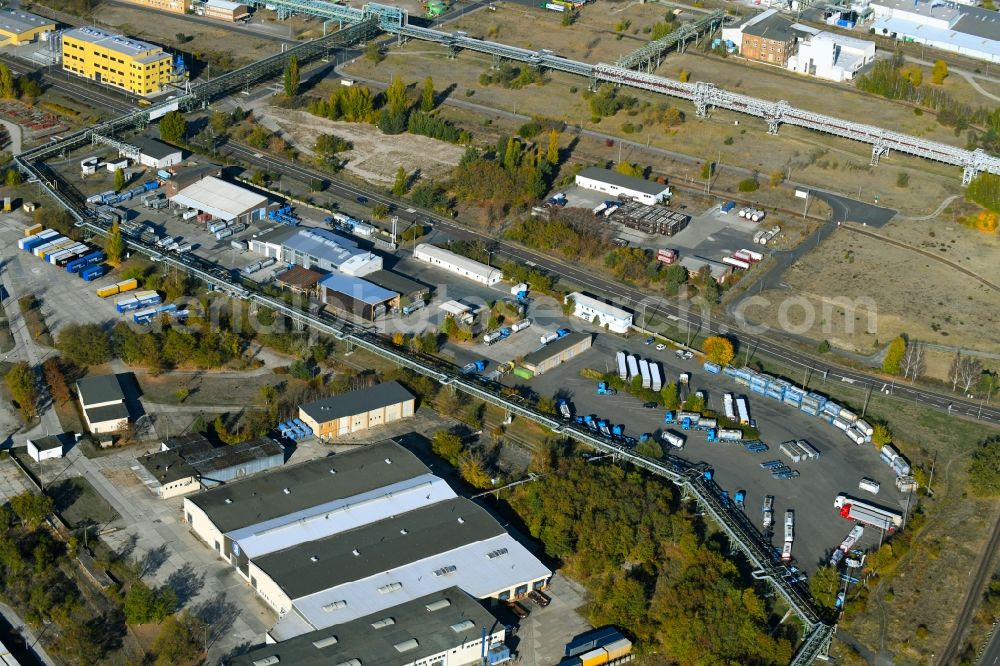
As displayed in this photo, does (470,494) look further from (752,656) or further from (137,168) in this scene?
(137,168)

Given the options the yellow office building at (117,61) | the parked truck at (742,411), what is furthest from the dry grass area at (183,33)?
the parked truck at (742,411)

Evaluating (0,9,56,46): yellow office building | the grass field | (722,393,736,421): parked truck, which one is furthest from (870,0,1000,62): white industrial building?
(0,9,56,46): yellow office building

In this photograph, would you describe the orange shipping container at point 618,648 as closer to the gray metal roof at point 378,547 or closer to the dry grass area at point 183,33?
the gray metal roof at point 378,547

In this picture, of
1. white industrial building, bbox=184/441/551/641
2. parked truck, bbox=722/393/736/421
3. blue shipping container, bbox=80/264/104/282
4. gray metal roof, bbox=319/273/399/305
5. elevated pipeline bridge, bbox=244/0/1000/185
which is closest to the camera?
white industrial building, bbox=184/441/551/641

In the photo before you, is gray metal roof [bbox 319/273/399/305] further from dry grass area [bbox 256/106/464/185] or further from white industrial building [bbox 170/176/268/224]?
dry grass area [bbox 256/106/464/185]

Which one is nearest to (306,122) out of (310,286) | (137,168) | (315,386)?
(137,168)

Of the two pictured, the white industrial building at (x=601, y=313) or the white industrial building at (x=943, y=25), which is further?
the white industrial building at (x=943, y=25)
